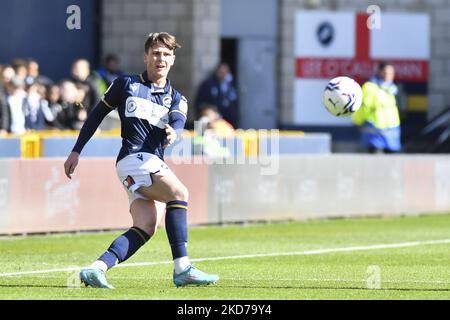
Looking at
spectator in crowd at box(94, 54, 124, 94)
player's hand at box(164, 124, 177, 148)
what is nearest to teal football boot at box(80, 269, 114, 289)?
player's hand at box(164, 124, 177, 148)

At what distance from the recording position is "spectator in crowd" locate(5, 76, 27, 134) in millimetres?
20312

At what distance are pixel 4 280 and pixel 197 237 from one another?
19.4 ft

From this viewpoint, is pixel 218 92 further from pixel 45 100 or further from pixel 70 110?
pixel 45 100

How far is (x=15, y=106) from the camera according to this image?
66.9 ft

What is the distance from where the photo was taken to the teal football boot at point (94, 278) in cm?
1059

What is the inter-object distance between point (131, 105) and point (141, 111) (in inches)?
3.8

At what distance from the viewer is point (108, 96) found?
1115cm

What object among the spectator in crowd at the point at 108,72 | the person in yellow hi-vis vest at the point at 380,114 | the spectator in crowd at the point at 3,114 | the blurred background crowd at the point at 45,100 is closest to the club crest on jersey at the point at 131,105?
the blurred background crowd at the point at 45,100

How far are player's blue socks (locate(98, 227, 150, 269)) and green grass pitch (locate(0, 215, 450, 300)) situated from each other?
0.81ft

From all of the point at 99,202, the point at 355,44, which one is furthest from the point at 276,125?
the point at 99,202

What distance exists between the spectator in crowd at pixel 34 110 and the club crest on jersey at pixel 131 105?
9.79m

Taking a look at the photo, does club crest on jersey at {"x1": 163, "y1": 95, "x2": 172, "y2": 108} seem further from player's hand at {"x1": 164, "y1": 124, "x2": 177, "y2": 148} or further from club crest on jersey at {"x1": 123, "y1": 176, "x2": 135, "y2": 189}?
club crest on jersey at {"x1": 123, "y1": 176, "x2": 135, "y2": 189}

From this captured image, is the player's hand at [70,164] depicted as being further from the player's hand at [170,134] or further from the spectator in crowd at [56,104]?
the spectator in crowd at [56,104]

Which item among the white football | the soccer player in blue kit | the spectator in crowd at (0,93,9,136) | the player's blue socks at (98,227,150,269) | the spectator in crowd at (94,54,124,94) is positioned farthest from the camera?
the spectator in crowd at (94,54,124,94)
